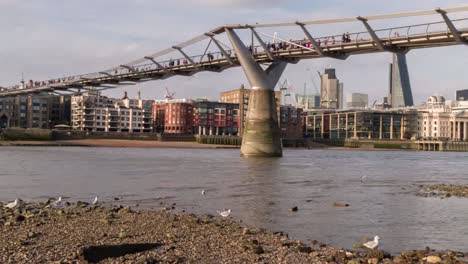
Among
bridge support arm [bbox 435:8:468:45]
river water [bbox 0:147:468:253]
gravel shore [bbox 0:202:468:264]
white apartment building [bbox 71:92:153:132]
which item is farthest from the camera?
white apartment building [bbox 71:92:153:132]

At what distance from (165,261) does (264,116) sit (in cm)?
5774

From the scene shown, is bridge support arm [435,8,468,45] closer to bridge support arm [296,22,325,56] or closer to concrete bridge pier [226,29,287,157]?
bridge support arm [296,22,325,56]

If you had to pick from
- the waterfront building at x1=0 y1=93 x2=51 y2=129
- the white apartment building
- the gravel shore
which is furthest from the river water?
the waterfront building at x1=0 y1=93 x2=51 y2=129

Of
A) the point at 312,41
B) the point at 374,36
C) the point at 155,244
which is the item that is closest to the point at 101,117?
the point at 312,41

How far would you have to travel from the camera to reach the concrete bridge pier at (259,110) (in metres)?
69.9

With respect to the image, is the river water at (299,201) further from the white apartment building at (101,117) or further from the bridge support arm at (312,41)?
the white apartment building at (101,117)

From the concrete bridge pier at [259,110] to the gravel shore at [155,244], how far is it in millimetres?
50806

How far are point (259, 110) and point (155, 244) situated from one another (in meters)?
56.2

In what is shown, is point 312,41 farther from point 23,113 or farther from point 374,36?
point 23,113

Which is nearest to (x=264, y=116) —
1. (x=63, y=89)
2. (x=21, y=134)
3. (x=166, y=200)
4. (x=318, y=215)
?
(x=166, y=200)

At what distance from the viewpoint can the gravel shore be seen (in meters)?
12.8

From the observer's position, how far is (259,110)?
70000mm

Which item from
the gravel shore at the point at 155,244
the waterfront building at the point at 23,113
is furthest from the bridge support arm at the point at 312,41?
the waterfront building at the point at 23,113

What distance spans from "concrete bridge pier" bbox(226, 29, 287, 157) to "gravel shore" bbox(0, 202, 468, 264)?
167 ft
